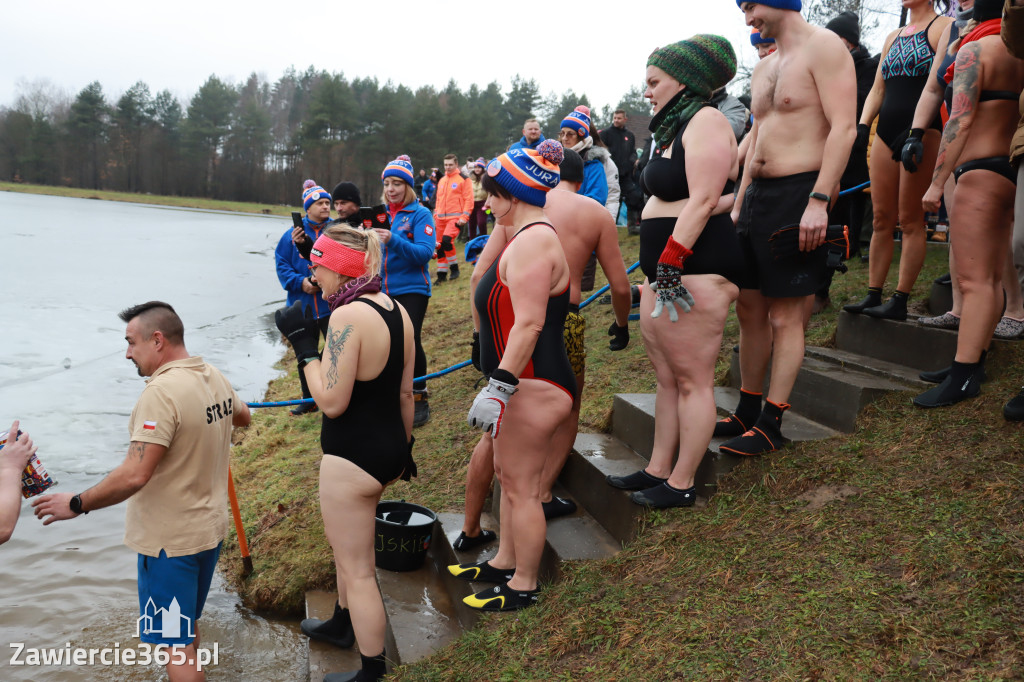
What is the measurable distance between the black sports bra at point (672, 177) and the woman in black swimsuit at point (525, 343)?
0.47 m

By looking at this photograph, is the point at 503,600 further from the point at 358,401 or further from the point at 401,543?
the point at 358,401

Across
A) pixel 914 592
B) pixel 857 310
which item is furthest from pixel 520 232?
pixel 857 310

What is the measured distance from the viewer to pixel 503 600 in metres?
3.25

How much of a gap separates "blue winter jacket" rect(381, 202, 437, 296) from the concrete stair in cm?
243

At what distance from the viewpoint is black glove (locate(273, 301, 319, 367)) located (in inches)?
124

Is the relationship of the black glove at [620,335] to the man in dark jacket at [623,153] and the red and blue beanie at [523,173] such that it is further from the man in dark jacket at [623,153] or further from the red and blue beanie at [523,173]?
the man in dark jacket at [623,153]

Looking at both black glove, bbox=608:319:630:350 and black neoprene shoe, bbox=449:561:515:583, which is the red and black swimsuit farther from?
black neoprene shoe, bbox=449:561:515:583

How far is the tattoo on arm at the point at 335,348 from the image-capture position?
9.80 feet

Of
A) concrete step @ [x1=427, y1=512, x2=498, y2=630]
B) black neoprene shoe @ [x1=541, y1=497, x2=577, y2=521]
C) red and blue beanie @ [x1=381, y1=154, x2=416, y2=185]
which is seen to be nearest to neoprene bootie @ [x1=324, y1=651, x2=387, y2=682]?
concrete step @ [x1=427, y1=512, x2=498, y2=630]

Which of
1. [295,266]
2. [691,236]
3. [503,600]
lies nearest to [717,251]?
[691,236]

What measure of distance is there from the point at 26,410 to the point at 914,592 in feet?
32.5

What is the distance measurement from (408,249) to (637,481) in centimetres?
330

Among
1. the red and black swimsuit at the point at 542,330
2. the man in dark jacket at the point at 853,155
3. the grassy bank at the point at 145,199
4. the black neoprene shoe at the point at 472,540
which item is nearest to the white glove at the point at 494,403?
the red and black swimsuit at the point at 542,330

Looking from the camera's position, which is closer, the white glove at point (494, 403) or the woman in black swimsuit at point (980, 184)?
the white glove at point (494, 403)
